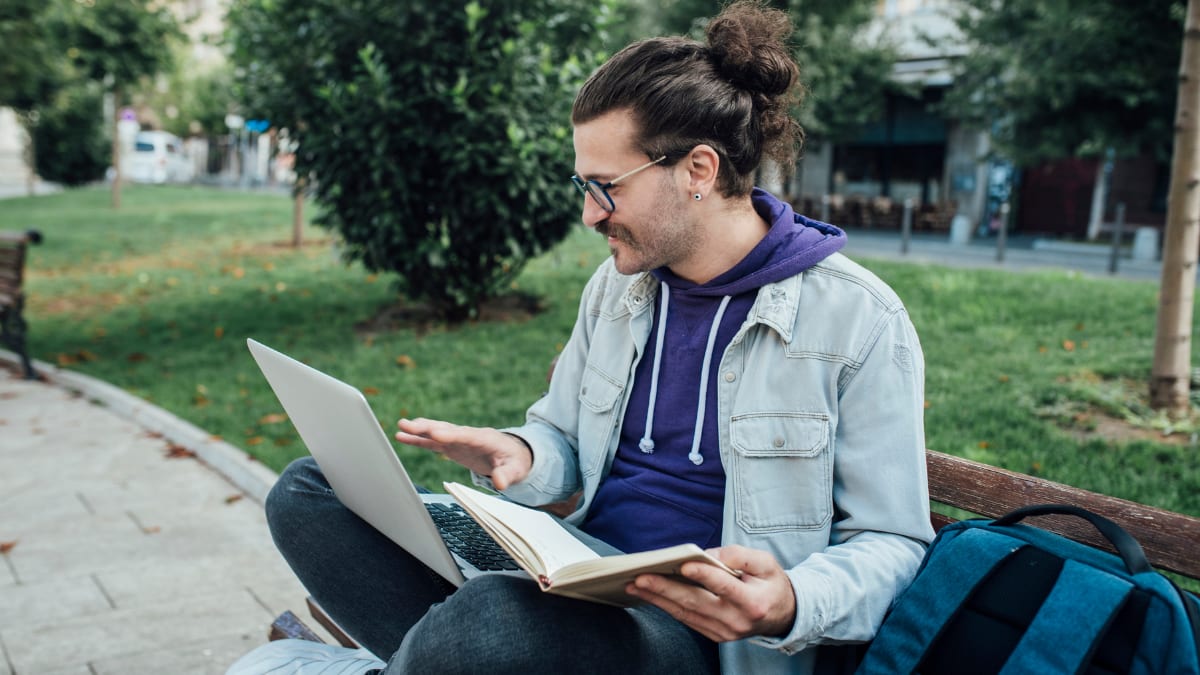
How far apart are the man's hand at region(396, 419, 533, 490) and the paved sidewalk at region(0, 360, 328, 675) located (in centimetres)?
155

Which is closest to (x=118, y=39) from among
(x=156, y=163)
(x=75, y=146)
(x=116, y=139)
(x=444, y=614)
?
(x=116, y=139)

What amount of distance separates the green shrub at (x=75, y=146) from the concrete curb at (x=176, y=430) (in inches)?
1253

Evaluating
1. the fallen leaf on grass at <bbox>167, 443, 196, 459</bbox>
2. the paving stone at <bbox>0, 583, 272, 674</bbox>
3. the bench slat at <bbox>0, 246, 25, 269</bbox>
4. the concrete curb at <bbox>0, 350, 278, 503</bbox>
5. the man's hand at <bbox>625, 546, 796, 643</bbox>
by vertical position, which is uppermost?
the man's hand at <bbox>625, 546, 796, 643</bbox>

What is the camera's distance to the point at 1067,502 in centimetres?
177

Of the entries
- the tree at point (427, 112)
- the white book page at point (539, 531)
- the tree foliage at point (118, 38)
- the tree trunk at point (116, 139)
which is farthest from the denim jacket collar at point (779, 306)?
the tree trunk at point (116, 139)

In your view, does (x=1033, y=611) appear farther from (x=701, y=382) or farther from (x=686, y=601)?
(x=701, y=382)

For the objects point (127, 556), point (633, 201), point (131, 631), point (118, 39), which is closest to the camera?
point (633, 201)

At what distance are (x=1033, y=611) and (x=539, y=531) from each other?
78 cm

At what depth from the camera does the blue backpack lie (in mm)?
1330

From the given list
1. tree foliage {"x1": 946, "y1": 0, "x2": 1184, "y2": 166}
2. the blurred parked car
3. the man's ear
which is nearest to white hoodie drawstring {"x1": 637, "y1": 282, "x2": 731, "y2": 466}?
the man's ear

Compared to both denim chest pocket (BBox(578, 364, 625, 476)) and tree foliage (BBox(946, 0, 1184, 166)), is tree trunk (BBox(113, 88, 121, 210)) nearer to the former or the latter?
tree foliage (BBox(946, 0, 1184, 166))

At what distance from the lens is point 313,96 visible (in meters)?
7.42

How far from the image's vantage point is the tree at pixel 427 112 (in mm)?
7023

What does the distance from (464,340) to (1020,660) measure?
6.22 meters
